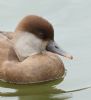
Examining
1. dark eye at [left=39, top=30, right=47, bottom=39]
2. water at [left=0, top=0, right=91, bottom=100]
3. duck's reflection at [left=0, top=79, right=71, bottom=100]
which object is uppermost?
dark eye at [left=39, top=30, right=47, bottom=39]

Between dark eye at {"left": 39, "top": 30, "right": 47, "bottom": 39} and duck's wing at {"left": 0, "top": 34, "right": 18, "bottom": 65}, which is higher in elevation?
dark eye at {"left": 39, "top": 30, "right": 47, "bottom": 39}

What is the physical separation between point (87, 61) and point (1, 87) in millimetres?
1266

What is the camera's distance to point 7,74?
7867 millimetres

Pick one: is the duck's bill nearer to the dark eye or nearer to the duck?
the duck

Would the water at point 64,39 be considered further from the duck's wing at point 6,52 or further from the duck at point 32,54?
the duck's wing at point 6,52

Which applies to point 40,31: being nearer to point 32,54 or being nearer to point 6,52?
point 32,54

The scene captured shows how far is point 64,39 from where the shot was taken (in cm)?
886

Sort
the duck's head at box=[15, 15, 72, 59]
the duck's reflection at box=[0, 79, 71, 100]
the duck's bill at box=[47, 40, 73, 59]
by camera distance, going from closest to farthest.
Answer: the duck's reflection at box=[0, 79, 71, 100], the duck's head at box=[15, 15, 72, 59], the duck's bill at box=[47, 40, 73, 59]

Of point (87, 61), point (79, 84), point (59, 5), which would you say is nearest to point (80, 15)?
point (59, 5)

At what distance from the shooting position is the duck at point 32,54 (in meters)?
7.82

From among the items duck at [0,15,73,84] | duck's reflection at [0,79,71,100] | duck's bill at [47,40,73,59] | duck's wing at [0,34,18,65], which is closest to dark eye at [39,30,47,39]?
duck at [0,15,73,84]

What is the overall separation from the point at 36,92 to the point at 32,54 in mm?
649

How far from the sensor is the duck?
308 inches

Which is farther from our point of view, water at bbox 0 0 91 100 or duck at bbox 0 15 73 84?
duck at bbox 0 15 73 84
